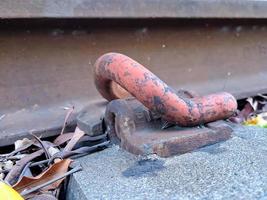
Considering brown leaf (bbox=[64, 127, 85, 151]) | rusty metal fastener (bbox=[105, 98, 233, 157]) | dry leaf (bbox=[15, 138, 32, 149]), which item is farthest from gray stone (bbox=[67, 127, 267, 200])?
dry leaf (bbox=[15, 138, 32, 149])

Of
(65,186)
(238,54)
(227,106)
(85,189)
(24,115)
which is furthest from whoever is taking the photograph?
(238,54)

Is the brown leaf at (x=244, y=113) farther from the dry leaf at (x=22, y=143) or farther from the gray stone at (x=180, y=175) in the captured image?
the dry leaf at (x=22, y=143)

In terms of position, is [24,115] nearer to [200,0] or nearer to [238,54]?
[200,0]

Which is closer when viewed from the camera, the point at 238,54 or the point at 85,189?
the point at 85,189

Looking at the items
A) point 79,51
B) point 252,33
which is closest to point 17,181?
point 79,51

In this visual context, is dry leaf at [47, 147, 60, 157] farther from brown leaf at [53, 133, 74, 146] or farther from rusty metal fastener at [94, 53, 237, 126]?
rusty metal fastener at [94, 53, 237, 126]

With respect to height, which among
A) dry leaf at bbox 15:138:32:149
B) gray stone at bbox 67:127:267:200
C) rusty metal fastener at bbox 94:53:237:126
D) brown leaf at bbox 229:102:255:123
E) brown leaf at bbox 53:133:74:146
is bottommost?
brown leaf at bbox 229:102:255:123
